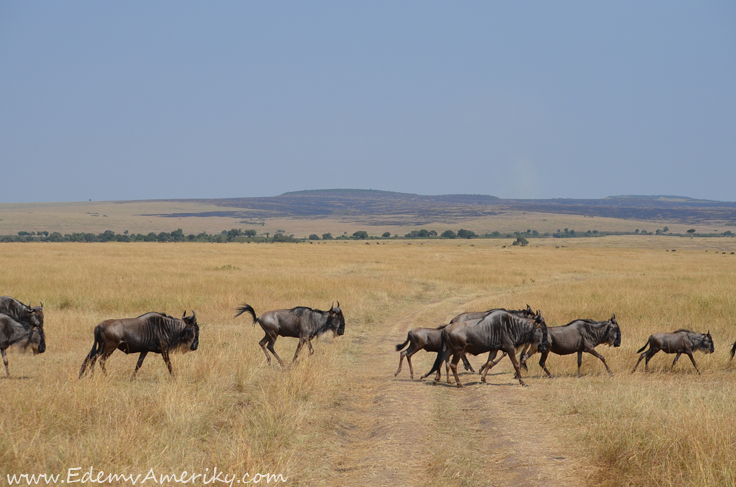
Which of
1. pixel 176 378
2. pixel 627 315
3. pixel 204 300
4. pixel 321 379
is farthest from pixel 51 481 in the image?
pixel 627 315

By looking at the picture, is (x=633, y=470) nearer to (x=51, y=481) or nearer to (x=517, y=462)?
(x=517, y=462)

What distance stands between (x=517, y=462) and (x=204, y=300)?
16.6 m

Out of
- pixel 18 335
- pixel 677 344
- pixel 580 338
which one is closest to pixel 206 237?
pixel 18 335

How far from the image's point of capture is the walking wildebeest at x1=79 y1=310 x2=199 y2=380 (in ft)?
31.4

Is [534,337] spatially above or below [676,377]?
above

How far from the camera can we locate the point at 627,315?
19.3 metres

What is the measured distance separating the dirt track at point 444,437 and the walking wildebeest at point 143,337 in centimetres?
300

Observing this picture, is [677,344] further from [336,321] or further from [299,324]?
[299,324]

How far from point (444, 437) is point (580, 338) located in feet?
18.5

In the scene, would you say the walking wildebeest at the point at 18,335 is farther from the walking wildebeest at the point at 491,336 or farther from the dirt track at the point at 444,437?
the walking wildebeest at the point at 491,336

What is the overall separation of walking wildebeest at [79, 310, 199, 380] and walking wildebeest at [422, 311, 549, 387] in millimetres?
4311

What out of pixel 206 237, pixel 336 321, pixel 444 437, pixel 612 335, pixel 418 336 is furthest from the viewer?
pixel 206 237

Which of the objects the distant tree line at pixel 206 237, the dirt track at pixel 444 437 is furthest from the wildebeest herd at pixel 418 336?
the distant tree line at pixel 206 237

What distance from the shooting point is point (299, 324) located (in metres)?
12.3
